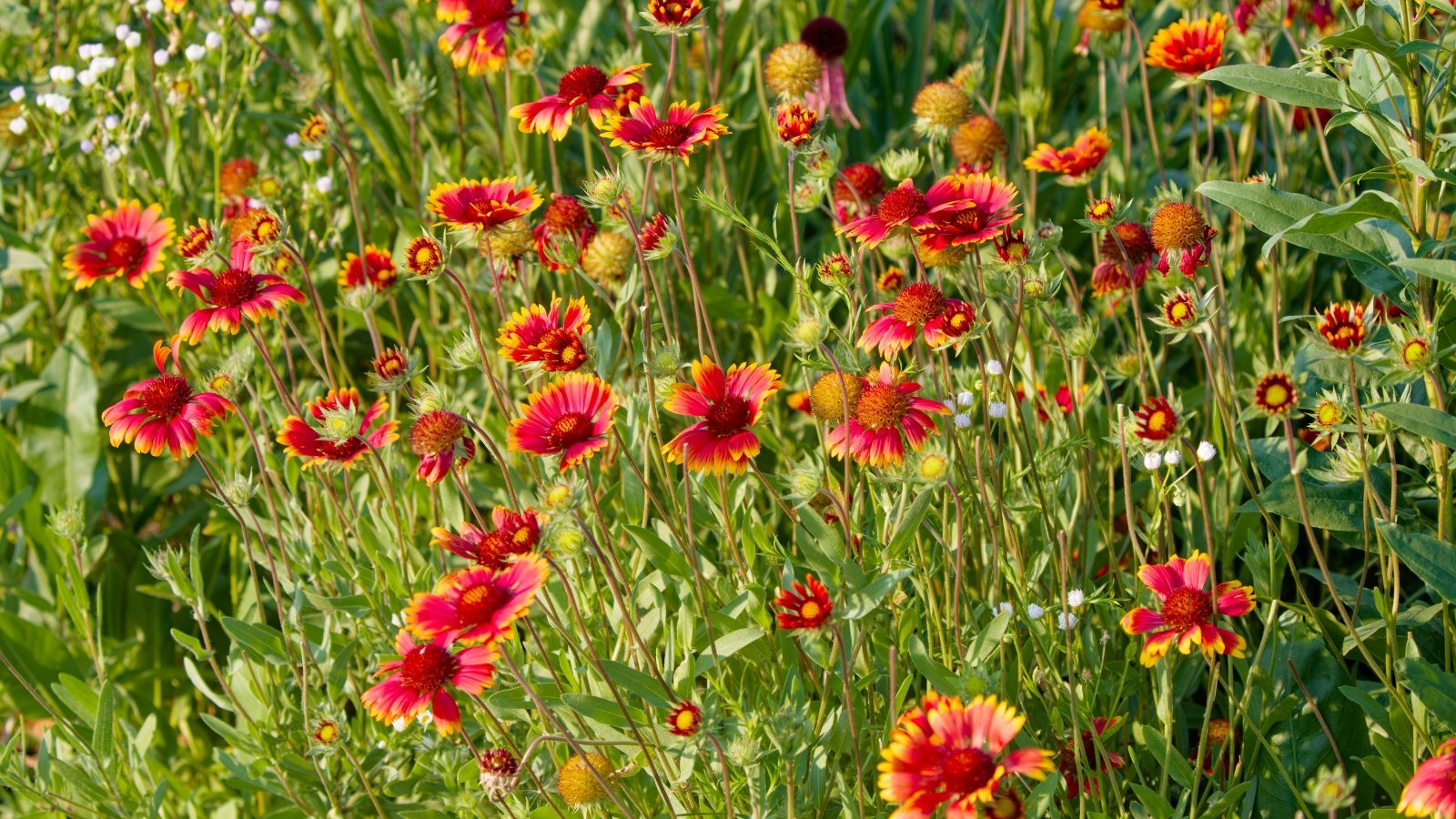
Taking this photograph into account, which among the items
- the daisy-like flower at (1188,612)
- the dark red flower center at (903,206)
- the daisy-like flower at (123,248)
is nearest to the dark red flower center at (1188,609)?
the daisy-like flower at (1188,612)

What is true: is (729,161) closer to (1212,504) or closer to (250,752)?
(1212,504)

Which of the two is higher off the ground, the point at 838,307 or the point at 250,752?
the point at 838,307

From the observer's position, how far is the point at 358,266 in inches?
79.9

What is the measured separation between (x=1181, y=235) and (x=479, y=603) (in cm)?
92

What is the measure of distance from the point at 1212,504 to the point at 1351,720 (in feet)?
1.26

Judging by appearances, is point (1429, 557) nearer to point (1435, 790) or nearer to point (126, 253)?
point (1435, 790)

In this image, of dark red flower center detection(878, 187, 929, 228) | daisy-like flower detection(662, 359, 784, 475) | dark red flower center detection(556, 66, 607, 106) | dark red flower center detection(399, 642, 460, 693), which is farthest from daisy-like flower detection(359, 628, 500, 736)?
dark red flower center detection(556, 66, 607, 106)

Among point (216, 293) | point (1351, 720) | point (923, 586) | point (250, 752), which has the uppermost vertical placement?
point (216, 293)

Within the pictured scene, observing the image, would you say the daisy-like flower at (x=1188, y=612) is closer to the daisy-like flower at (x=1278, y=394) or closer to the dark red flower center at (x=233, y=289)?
the daisy-like flower at (x=1278, y=394)

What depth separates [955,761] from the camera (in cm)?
106

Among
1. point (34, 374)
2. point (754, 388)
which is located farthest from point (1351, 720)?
point (34, 374)

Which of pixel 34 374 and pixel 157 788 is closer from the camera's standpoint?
pixel 157 788

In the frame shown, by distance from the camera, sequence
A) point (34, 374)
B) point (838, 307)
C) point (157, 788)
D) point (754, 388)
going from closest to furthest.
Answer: point (754, 388) < point (157, 788) < point (838, 307) < point (34, 374)

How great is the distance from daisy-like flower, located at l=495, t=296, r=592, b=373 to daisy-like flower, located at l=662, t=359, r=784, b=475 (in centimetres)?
12
